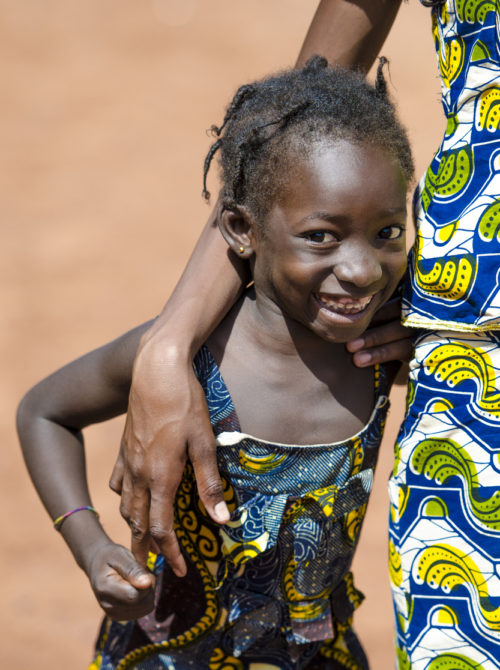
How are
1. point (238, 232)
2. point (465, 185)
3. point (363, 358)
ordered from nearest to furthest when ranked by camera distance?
1. point (465, 185)
2. point (238, 232)
3. point (363, 358)

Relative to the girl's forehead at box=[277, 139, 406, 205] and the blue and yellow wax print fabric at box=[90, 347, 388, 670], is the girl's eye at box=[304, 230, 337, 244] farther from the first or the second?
the blue and yellow wax print fabric at box=[90, 347, 388, 670]

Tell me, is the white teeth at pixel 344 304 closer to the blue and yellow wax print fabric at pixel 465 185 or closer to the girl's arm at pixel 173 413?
the blue and yellow wax print fabric at pixel 465 185

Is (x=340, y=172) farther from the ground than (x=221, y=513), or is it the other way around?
(x=340, y=172)

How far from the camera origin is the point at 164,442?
1.93 meters

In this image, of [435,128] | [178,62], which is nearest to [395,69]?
[435,128]

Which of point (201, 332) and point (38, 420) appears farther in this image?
point (38, 420)

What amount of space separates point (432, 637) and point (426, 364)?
0.58 m

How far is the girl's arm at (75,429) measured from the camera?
2168 mm

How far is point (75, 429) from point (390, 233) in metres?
0.96

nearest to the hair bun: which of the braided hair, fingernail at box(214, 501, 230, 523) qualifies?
the braided hair

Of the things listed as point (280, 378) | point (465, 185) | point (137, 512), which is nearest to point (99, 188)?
point (280, 378)

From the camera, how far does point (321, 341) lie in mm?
2184

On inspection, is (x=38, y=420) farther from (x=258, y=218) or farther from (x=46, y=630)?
(x=46, y=630)

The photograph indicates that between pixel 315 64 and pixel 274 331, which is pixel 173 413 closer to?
pixel 274 331
